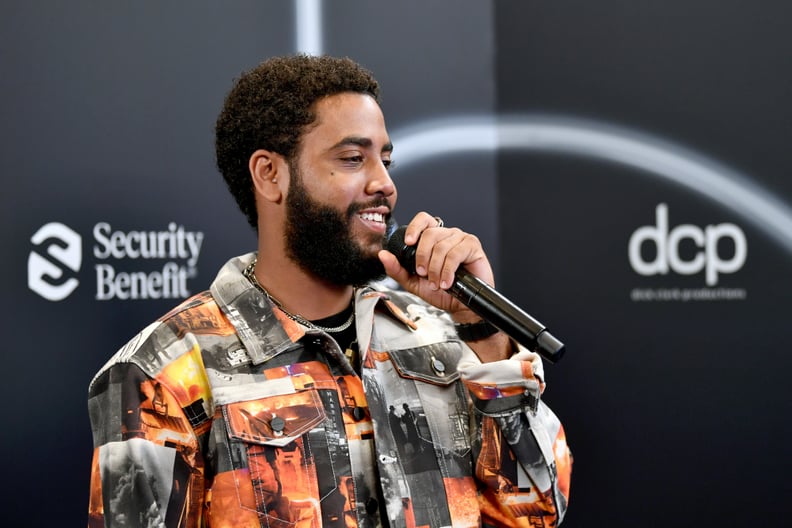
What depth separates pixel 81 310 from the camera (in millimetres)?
1893

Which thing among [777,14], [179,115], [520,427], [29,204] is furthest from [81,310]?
[777,14]

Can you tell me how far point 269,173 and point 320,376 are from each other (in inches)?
16.5

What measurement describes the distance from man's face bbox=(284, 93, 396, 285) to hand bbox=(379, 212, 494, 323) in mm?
101

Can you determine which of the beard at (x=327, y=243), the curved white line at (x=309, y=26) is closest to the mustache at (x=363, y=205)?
the beard at (x=327, y=243)

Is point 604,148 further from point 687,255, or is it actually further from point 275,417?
point 275,417

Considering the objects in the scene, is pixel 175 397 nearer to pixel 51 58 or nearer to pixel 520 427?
pixel 520 427

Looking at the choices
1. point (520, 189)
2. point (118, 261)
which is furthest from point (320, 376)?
point (520, 189)

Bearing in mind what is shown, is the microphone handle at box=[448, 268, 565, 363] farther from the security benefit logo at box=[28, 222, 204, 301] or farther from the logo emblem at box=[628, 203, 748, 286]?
the logo emblem at box=[628, 203, 748, 286]

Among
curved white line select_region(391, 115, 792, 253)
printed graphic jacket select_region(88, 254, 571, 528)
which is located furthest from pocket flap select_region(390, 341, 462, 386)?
curved white line select_region(391, 115, 792, 253)

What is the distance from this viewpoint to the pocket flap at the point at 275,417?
133 centimetres

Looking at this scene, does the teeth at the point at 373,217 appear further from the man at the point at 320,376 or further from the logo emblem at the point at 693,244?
the logo emblem at the point at 693,244

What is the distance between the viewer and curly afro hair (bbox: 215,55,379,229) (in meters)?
1.55

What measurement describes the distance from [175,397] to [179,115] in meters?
0.96

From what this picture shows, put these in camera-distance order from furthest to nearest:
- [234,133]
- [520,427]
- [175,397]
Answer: [234,133]
[520,427]
[175,397]
